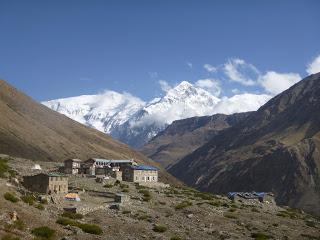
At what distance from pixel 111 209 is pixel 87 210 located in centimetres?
539

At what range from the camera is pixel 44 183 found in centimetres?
7094

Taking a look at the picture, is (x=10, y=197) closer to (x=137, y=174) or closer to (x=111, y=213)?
(x=111, y=213)

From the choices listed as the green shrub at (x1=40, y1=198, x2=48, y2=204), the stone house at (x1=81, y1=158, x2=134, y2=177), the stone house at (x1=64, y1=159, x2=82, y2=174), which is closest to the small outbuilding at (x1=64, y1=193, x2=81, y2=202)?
the green shrub at (x1=40, y1=198, x2=48, y2=204)

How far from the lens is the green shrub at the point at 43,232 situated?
137 ft

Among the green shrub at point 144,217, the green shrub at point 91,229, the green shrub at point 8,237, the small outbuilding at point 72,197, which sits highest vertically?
the small outbuilding at point 72,197

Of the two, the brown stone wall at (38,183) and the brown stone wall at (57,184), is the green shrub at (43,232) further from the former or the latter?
the brown stone wall at (57,184)

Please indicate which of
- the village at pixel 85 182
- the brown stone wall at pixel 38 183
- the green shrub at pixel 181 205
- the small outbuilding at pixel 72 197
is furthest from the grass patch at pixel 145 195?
the brown stone wall at pixel 38 183

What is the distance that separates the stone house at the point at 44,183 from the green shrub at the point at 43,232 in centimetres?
2765

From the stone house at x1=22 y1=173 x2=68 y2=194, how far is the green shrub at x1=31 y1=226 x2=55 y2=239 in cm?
2765

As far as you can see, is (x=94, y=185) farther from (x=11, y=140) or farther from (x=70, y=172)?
(x=11, y=140)

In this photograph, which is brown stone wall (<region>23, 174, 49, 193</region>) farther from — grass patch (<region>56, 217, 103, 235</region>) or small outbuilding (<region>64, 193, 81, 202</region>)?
grass patch (<region>56, 217, 103, 235</region>)

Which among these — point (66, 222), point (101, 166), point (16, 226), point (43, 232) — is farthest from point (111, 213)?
point (101, 166)

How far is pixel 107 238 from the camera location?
4822 cm

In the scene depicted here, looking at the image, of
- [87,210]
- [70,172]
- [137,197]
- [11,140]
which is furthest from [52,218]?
[11,140]
